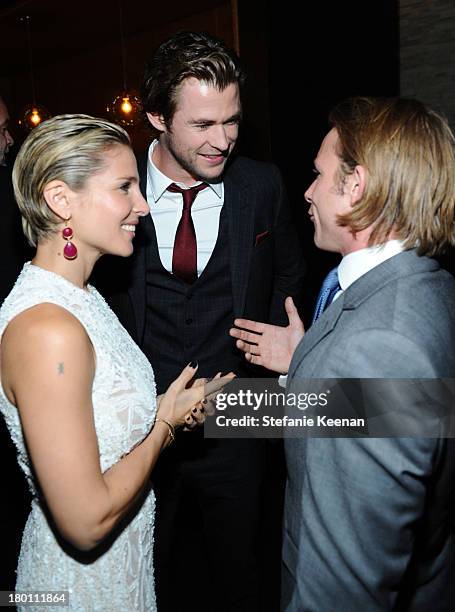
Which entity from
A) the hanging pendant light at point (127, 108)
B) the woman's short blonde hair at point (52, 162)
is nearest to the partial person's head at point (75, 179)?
the woman's short blonde hair at point (52, 162)

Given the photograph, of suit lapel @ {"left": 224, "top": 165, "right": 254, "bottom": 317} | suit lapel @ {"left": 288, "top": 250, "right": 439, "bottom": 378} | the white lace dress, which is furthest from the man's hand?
suit lapel @ {"left": 288, "top": 250, "right": 439, "bottom": 378}

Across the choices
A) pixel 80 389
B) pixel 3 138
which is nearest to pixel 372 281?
pixel 80 389

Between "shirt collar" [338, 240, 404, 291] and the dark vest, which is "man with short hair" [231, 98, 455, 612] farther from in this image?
the dark vest

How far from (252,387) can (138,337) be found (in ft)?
1.68

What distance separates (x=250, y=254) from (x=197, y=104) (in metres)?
0.57

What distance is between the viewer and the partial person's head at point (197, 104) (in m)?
2.18

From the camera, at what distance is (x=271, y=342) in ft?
6.61

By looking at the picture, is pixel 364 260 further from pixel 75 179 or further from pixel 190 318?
pixel 190 318

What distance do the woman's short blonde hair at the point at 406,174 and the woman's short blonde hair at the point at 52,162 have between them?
2.05 ft

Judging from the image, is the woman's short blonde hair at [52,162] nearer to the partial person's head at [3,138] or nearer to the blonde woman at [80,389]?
the blonde woman at [80,389]

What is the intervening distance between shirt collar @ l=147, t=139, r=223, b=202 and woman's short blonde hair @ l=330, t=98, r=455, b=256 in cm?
107

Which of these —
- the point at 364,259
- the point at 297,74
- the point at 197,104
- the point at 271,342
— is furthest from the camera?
the point at 297,74

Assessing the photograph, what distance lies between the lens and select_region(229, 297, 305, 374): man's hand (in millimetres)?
1991

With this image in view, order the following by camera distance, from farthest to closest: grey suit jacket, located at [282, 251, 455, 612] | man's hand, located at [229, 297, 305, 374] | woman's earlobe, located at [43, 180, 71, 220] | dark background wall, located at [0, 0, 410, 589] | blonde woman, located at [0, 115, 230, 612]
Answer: dark background wall, located at [0, 0, 410, 589] → man's hand, located at [229, 297, 305, 374] → woman's earlobe, located at [43, 180, 71, 220] → blonde woman, located at [0, 115, 230, 612] → grey suit jacket, located at [282, 251, 455, 612]
